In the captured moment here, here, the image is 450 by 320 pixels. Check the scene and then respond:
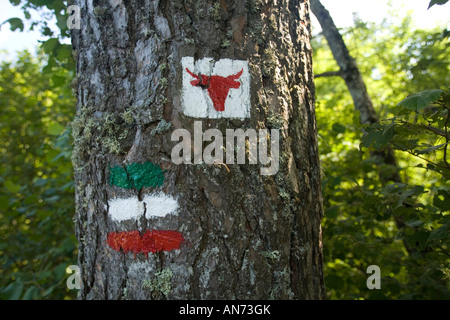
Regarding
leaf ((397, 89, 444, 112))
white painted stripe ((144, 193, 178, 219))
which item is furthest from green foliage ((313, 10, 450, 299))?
white painted stripe ((144, 193, 178, 219))

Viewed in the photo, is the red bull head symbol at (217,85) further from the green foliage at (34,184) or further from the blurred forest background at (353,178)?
the green foliage at (34,184)

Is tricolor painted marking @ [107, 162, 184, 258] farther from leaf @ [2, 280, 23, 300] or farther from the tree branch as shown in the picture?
the tree branch

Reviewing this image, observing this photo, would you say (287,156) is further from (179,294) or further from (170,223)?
(179,294)

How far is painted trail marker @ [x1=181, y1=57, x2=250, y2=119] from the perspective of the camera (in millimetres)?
1188

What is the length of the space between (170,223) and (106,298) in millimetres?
375

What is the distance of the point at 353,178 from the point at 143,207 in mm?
1360

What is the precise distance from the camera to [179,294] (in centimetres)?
113

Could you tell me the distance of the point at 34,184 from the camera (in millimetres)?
3203

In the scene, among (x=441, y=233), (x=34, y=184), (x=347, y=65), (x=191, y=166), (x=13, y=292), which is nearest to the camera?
(x=191, y=166)

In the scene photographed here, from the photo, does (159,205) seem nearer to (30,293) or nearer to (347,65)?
(30,293)

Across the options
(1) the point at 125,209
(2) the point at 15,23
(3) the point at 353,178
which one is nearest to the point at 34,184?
(2) the point at 15,23

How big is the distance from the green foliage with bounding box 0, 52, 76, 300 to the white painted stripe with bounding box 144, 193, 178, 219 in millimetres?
1537

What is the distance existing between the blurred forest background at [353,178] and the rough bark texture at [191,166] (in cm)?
51
